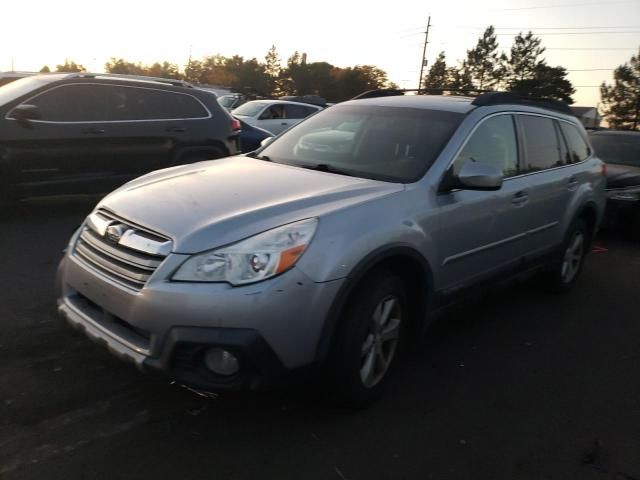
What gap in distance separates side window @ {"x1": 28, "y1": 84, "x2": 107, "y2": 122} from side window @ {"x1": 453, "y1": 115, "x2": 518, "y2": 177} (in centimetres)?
474

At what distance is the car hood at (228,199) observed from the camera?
2.78 m

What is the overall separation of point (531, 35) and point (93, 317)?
250 feet

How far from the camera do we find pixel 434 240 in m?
3.46

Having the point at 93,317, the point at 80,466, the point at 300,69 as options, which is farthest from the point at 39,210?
the point at 300,69

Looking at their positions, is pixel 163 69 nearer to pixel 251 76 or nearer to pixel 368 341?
pixel 251 76

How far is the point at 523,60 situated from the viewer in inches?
2776

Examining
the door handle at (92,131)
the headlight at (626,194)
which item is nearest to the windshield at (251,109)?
the door handle at (92,131)

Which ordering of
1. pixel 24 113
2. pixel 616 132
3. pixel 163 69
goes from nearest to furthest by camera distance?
pixel 24 113 → pixel 616 132 → pixel 163 69

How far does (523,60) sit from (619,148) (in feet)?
220

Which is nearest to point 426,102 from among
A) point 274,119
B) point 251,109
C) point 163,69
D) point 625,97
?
point 274,119

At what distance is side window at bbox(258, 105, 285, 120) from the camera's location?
14.3m

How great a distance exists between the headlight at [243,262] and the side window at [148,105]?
503cm

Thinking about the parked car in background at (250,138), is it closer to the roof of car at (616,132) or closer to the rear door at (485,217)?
the roof of car at (616,132)

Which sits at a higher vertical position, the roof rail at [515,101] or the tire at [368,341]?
the roof rail at [515,101]
